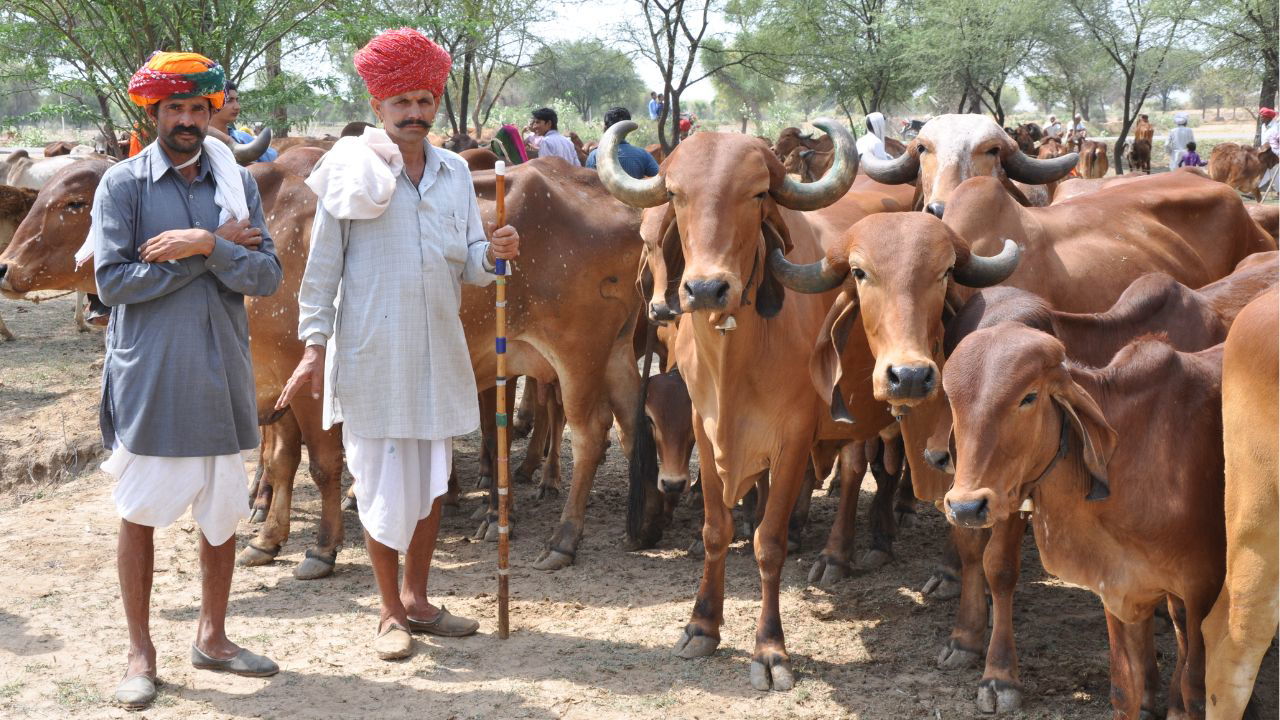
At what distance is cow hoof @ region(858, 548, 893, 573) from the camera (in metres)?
6.52

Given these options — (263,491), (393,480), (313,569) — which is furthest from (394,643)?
(263,491)

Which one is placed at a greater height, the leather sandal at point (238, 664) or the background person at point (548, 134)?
the background person at point (548, 134)

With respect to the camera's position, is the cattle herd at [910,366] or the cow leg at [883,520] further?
the cow leg at [883,520]

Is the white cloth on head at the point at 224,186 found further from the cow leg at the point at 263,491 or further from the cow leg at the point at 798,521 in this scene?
the cow leg at the point at 798,521

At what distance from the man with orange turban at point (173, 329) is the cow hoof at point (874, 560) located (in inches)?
129

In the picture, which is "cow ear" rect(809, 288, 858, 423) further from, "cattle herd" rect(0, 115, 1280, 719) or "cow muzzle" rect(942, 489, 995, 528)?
"cow muzzle" rect(942, 489, 995, 528)

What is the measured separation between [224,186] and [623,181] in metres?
1.63

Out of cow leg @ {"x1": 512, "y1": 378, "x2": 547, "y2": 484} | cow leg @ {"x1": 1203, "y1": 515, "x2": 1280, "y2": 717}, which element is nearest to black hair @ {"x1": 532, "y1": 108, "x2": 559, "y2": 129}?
cow leg @ {"x1": 512, "y1": 378, "x2": 547, "y2": 484}

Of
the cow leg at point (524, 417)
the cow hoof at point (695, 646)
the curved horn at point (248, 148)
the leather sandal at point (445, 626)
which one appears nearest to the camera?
the cow hoof at point (695, 646)

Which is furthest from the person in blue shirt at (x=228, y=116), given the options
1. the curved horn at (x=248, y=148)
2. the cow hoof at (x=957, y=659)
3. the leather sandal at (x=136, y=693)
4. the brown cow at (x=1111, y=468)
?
the brown cow at (x=1111, y=468)

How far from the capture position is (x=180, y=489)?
4.71 meters

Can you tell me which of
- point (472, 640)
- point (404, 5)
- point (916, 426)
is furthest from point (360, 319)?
point (404, 5)

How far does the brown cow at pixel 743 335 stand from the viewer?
15.9ft

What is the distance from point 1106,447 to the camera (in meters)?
3.89
